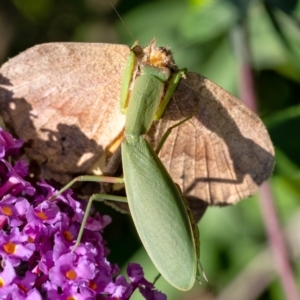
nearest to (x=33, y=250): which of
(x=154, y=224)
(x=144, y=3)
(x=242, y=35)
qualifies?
(x=154, y=224)

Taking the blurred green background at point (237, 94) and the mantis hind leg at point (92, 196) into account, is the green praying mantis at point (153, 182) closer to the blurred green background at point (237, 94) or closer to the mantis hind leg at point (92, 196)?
the mantis hind leg at point (92, 196)

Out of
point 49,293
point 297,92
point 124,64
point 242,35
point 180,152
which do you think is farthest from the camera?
point 297,92

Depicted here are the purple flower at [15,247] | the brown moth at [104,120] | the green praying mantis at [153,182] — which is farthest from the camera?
the brown moth at [104,120]

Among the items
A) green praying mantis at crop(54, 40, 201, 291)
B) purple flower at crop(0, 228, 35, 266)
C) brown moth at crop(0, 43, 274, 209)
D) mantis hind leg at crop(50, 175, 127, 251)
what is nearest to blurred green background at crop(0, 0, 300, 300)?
brown moth at crop(0, 43, 274, 209)

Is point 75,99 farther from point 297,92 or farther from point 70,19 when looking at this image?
point 70,19

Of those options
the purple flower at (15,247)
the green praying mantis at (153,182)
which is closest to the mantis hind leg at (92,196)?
the green praying mantis at (153,182)

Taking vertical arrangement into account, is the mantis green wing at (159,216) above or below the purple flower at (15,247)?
below
